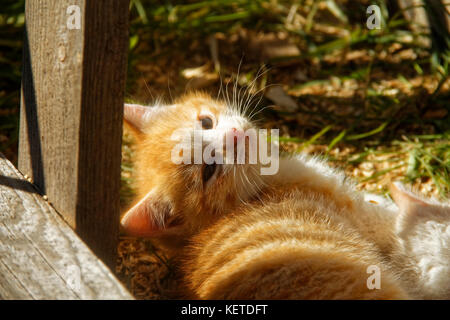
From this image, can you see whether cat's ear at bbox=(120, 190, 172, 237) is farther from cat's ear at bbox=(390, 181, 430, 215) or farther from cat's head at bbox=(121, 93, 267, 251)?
cat's ear at bbox=(390, 181, 430, 215)

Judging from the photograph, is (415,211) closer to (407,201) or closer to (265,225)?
(407,201)

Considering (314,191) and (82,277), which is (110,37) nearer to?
(82,277)

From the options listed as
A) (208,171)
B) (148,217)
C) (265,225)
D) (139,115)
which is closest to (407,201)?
(265,225)

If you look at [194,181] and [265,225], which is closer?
[265,225]

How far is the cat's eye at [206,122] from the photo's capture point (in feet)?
7.76

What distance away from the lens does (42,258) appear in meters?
1.35

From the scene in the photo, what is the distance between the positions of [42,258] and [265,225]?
83 centimetres

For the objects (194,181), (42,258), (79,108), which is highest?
(79,108)

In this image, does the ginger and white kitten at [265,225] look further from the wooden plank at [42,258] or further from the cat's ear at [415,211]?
the wooden plank at [42,258]

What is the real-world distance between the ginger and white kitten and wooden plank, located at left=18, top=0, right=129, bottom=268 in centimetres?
42

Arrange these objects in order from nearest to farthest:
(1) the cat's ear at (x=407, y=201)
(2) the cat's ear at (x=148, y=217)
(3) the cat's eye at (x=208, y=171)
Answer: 1. (2) the cat's ear at (x=148, y=217)
2. (1) the cat's ear at (x=407, y=201)
3. (3) the cat's eye at (x=208, y=171)

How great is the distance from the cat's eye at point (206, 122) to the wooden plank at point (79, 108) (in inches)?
32.4

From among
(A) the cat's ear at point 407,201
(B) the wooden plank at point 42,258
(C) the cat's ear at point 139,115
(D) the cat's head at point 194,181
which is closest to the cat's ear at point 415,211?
(A) the cat's ear at point 407,201
